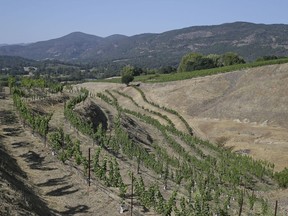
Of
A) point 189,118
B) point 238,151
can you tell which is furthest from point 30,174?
point 189,118

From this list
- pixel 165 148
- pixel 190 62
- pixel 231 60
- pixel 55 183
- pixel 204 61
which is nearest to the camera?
pixel 55 183

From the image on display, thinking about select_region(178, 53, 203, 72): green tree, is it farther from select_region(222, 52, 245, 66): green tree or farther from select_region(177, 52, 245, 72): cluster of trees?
select_region(222, 52, 245, 66): green tree

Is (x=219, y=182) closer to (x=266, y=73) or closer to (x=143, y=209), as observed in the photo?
(x=143, y=209)

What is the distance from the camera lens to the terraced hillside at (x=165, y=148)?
29.9 metres

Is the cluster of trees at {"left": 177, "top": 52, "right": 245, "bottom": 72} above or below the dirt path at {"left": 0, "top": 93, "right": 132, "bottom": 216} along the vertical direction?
above

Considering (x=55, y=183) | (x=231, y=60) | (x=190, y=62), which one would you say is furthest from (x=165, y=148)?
(x=231, y=60)

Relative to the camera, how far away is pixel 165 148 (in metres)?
57.2

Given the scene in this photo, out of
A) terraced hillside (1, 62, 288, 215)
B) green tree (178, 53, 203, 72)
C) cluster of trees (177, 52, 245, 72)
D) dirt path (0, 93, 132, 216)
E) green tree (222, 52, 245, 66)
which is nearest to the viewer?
dirt path (0, 93, 132, 216)

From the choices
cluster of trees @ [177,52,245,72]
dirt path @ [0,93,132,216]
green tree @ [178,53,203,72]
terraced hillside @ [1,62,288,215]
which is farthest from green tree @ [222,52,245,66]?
dirt path @ [0,93,132,216]

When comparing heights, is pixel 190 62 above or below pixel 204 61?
below

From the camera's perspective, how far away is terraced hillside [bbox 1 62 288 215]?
2992 centimetres

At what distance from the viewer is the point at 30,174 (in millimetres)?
31516

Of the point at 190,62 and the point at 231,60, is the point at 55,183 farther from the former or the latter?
the point at 231,60

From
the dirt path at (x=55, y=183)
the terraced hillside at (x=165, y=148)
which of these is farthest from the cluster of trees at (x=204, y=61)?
the dirt path at (x=55, y=183)
